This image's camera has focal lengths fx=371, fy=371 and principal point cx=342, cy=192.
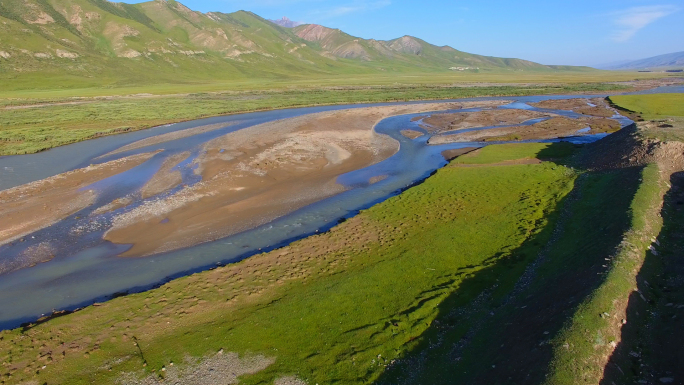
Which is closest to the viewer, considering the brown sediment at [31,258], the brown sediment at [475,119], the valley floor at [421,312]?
the valley floor at [421,312]

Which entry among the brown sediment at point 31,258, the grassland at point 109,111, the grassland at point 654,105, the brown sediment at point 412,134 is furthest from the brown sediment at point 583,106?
the brown sediment at point 31,258

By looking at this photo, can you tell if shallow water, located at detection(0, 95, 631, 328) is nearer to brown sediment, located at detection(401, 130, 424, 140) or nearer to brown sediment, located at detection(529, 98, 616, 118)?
brown sediment, located at detection(401, 130, 424, 140)

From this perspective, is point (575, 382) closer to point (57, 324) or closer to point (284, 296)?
point (284, 296)

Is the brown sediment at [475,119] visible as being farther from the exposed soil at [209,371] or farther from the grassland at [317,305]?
the exposed soil at [209,371]

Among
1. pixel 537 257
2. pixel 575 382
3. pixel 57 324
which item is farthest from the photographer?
A: pixel 537 257

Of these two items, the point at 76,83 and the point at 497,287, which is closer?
the point at 497,287

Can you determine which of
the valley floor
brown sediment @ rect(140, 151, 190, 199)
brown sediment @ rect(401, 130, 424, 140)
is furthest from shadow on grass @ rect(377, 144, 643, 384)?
brown sediment @ rect(401, 130, 424, 140)

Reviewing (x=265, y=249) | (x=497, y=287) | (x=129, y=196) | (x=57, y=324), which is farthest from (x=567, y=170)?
(x=129, y=196)
